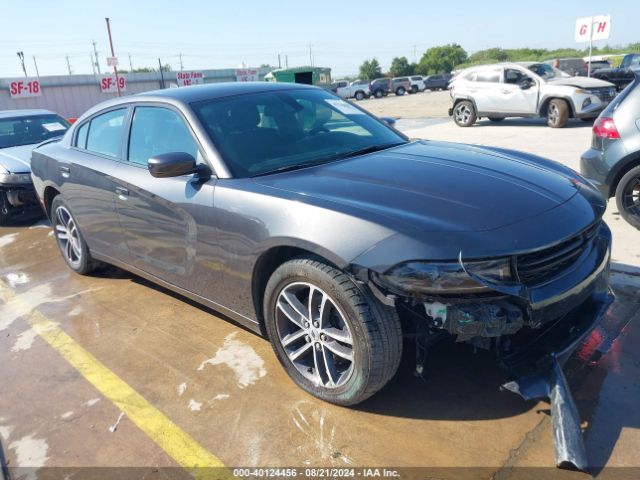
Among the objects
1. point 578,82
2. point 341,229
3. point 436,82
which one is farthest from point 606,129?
point 436,82

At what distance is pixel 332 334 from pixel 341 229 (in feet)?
1.84

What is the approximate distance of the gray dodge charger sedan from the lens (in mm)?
2355

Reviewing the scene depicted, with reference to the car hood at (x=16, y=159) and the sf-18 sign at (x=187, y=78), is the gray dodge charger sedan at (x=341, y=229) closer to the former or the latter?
the car hood at (x=16, y=159)

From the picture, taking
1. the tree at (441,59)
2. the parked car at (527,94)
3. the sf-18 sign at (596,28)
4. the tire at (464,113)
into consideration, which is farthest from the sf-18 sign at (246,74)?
the tree at (441,59)

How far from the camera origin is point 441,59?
77438 millimetres

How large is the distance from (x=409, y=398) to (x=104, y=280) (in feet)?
11.0

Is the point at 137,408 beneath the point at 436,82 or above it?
above

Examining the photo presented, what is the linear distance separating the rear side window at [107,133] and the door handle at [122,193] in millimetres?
313

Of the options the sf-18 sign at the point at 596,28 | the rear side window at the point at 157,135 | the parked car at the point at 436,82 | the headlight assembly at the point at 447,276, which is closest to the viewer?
the headlight assembly at the point at 447,276

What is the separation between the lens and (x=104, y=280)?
→ 5.07m

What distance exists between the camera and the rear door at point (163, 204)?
3271mm

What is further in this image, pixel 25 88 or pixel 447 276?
pixel 25 88

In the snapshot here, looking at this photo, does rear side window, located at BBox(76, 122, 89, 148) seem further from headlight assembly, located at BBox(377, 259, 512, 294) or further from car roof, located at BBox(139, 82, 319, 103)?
headlight assembly, located at BBox(377, 259, 512, 294)

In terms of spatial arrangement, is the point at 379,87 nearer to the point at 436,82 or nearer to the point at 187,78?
the point at 436,82
